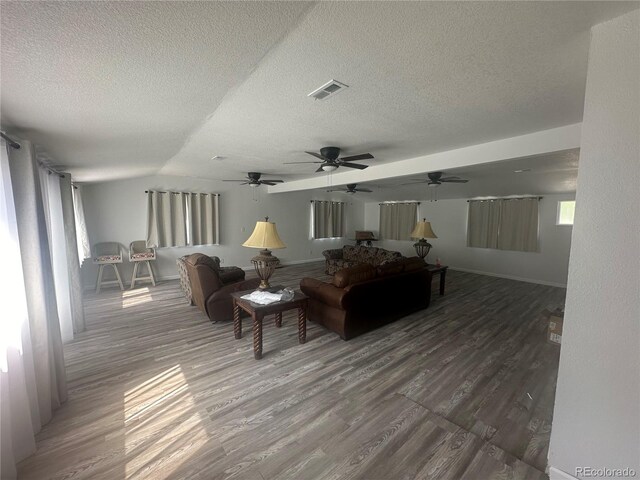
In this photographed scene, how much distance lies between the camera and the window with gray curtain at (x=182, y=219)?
5656 mm

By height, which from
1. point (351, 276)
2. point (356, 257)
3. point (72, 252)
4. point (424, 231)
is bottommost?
point (356, 257)

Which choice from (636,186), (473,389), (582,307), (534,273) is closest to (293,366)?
(473,389)

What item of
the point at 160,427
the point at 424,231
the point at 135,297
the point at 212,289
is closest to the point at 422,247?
the point at 424,231

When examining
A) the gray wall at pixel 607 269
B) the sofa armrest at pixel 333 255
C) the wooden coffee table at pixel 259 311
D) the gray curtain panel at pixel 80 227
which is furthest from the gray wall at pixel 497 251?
the gray curtain panel at pixel 80 227

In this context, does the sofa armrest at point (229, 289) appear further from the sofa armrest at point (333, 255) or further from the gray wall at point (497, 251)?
the gray wall at point (497, 251)

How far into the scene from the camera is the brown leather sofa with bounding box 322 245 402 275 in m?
5.99

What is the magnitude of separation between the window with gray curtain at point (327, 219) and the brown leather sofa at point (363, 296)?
4.75m

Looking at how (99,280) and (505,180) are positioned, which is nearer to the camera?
(99,280)

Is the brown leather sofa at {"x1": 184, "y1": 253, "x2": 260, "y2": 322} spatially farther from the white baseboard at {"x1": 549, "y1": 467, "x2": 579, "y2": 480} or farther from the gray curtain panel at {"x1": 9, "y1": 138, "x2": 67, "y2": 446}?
the white baseboard at {"x1": 549, "y1": 467, "x2": 579, "y2": 480}

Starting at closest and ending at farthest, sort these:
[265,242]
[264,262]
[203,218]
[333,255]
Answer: [265,242] → [264,262] → [203,218] → [333,255]

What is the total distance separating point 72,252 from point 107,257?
2.09 meters

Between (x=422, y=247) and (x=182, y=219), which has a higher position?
(x=182, y=219)

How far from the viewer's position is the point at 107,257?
4883 millimetres

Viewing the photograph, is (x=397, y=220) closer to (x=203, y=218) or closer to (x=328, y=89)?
(x=203, y=218)
